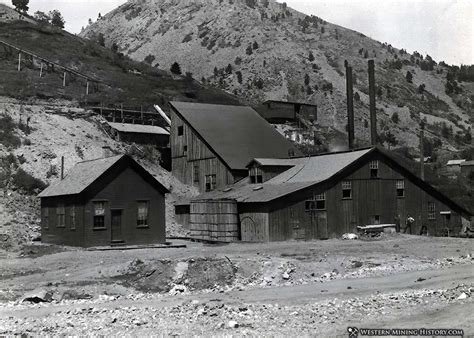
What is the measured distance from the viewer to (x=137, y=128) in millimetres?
63406

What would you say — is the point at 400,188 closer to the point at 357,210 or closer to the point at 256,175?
the point at 357,210

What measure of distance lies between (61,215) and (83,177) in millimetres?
2867

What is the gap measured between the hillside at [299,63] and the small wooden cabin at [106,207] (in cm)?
6353

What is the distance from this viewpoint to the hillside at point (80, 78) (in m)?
70.9

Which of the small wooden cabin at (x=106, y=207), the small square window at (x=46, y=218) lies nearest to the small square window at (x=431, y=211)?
the small wooden cabin at (x=106, y=207)

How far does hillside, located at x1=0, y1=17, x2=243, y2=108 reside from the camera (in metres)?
70.9

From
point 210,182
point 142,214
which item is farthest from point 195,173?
point 142,214

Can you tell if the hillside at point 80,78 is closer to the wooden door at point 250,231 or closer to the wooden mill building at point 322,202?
the wooden mill building at point 322,202

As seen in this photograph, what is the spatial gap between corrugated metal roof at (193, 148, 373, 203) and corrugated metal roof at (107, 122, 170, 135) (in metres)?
14.1

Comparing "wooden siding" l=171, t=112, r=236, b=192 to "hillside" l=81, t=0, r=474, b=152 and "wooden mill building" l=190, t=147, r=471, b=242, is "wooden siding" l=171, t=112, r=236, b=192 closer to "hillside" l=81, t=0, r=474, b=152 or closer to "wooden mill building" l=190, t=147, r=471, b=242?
"wooden mill building" l=190, t=147, r=471, b=242

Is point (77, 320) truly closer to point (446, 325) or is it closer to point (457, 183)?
point (446, 325)

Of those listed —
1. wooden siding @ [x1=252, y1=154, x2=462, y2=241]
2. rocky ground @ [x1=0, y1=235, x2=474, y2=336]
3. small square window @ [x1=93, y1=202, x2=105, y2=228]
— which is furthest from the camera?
wooden siding @ [x1=252, y1=154, x2=462, y2=241]

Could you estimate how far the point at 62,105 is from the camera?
6347 cm

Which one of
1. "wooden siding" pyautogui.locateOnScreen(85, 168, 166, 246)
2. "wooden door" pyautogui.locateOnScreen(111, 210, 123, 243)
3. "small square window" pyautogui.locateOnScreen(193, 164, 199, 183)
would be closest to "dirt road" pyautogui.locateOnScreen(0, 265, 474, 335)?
"wooden siding" pyautogui.locateOnScreen(85, 168, 166, 246)
